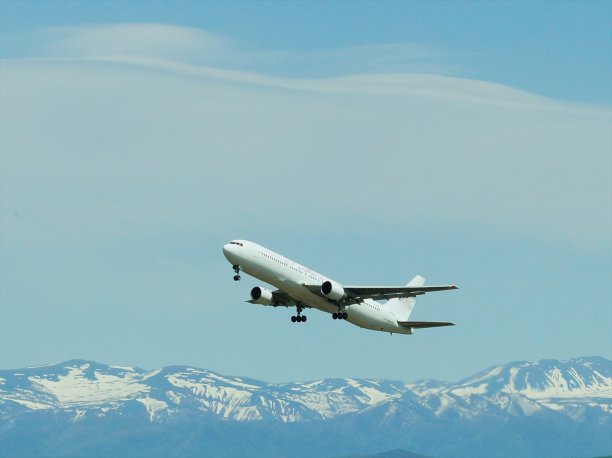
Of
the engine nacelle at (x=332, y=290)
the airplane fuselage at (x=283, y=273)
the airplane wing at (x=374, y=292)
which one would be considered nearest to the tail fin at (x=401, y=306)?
the airplane fuselage at (x=283, y=273)

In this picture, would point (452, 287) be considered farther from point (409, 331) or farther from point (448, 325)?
point (409, 331)

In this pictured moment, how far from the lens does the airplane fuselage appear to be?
408 ft

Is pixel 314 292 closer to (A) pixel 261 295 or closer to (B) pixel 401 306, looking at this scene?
(A) pixel 261 295

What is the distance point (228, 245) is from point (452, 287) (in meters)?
21.5

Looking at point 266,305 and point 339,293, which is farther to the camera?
point 266,305

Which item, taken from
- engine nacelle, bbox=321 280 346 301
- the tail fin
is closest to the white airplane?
engine nacelle, bbox=321 280 346 301

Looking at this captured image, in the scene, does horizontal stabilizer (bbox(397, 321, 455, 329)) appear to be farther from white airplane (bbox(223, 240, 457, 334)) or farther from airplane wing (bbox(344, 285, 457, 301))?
airplane wing (bbox(344, 285, 457, 301))

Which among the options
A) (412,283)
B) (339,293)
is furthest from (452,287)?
(412,283)

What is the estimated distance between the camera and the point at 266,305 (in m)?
143

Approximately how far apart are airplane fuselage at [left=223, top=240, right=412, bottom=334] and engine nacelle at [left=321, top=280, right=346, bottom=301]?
1206 mm

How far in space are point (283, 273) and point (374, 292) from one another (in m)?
11.3

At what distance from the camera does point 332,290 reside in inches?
5143

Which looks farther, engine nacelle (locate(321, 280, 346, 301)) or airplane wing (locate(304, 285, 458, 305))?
engine nacelle (locate(321, 280, 346, 301))

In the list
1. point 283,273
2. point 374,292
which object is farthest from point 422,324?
point 283,273
